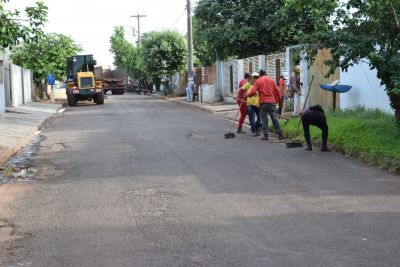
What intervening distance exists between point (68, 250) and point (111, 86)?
54.0m

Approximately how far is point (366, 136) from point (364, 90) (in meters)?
5.10

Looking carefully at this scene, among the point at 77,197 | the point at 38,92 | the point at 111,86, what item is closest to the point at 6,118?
the point at 77,197

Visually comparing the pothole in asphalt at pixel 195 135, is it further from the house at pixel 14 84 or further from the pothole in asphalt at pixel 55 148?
the house at pixel 14 84

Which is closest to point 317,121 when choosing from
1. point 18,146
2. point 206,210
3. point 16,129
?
point 206,210

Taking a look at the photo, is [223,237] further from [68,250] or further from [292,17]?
[292,17]

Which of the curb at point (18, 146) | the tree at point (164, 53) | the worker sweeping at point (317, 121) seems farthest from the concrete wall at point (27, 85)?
the worker sweeping at point (317, 121)

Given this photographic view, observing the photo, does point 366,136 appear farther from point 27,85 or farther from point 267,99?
point 27,85

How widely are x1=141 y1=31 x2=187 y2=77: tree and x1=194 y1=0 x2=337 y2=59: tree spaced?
15.0m

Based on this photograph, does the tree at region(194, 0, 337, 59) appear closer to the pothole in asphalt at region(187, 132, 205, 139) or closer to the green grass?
the pothole in asphalt at region(187, 132, 205, 139)

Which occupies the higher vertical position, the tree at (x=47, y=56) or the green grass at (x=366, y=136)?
the tree at (x=47, y=56)

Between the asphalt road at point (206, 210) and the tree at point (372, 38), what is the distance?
188 cm

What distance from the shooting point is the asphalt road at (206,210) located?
519 centimetres

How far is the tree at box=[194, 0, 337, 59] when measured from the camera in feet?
80.1

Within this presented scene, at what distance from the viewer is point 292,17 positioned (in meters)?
24.4
